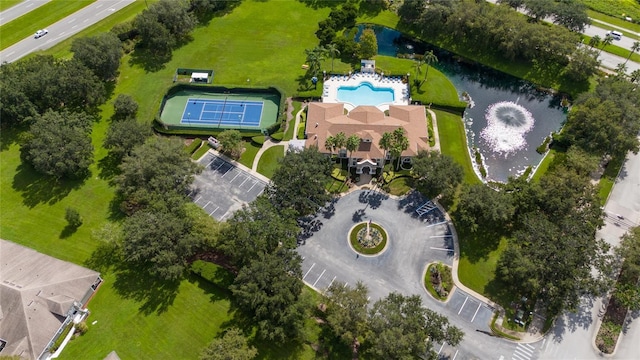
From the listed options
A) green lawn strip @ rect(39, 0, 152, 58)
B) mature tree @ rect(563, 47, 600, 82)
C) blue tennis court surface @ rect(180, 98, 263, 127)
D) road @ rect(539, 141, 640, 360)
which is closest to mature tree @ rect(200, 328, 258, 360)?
road @ rect(539, 141, 640, 360)

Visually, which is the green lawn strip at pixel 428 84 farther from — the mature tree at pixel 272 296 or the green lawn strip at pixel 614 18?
the mature tree at pixel 272 296

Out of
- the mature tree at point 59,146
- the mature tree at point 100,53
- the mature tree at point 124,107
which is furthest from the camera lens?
the mature tree at point 100,53

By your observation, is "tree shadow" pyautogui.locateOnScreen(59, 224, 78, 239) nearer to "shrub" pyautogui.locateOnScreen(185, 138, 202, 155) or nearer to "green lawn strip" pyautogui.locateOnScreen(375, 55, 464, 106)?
"shrub" pyautogui.locateOnScreen(185, 138, 202, 155)

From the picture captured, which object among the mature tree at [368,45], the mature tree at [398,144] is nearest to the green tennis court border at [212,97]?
the mature tree at [368,45]

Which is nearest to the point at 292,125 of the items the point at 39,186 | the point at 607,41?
the point at 39,186

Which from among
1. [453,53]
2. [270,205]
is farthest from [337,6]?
[270,205]

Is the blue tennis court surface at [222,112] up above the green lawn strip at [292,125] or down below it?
below
